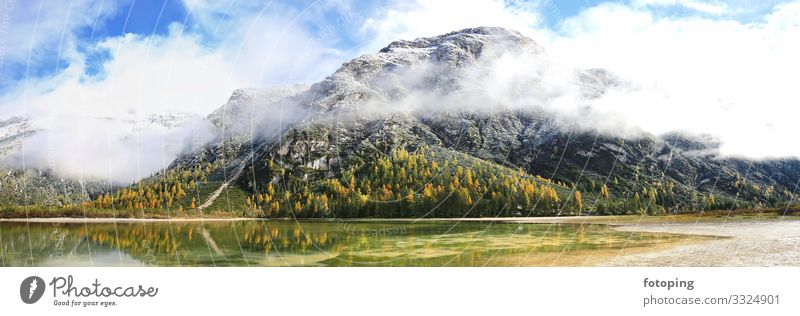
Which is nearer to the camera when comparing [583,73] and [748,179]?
[583,73]

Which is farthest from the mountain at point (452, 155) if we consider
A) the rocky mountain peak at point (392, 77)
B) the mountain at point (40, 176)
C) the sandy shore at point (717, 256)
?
the sandy shore at point (717, 256)

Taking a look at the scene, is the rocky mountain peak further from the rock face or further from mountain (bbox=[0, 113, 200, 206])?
mountain (bbox=[0, 113, 200, 206])

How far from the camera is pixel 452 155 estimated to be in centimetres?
8825

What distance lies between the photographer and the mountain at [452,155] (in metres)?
60.1

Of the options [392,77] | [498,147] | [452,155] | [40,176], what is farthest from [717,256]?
[40,176]

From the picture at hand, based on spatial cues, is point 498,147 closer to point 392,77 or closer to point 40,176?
point 392,77

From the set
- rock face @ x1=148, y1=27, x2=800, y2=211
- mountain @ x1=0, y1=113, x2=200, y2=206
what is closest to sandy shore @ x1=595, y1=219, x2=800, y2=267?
mountain @ x1=0, y1=113, x2=200, y2=206

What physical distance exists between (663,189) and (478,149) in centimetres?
3413

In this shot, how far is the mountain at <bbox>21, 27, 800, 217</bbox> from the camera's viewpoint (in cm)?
6009

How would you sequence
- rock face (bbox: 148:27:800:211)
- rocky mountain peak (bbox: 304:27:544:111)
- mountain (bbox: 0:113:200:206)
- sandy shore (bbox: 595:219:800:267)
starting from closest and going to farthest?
sandy shore (bbox: 595:219:800:267)
rocky mountain peak (bbox: 304:27:544:111)
mountain (bbox: 0:113:200:206)
rock face (bbox: 148:27:800:211)

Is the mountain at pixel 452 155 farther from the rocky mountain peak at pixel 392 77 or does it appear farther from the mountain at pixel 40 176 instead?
the mountain at pixel 40 176
